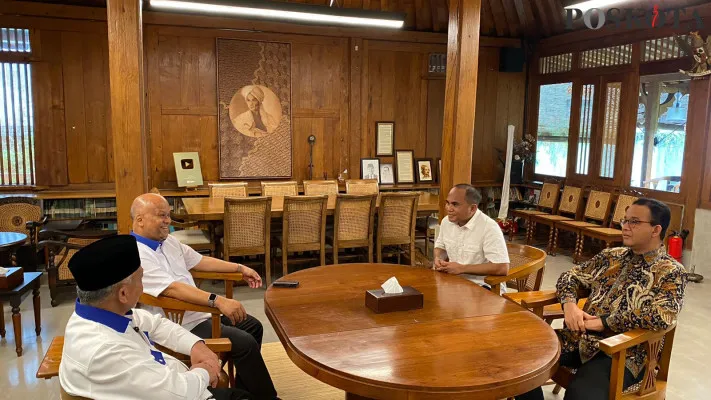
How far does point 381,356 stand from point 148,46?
6.29 m

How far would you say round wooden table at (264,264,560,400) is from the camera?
5.70ft

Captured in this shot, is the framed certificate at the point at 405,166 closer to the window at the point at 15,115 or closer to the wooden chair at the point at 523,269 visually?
the wooden chair at the point at 523,269

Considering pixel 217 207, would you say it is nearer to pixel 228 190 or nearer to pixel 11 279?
pixel 228 190

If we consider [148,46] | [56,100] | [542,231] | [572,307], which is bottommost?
[542,231]

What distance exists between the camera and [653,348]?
2248 mm

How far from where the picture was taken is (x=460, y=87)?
4.11 meters

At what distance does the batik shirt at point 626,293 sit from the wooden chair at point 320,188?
4387mm

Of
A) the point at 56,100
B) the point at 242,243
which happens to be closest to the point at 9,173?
the point at 56,100

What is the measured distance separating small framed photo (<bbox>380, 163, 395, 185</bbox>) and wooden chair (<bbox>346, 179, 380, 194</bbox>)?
865mm

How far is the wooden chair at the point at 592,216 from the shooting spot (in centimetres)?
659

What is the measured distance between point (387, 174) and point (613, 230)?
128 inches

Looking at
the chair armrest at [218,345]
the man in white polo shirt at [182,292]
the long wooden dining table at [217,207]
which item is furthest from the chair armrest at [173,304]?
the long wooden dining table at [217,207]

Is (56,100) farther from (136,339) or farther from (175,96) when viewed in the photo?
(136,339)

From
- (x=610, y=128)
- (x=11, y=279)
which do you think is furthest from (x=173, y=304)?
(x=610, y=128)
